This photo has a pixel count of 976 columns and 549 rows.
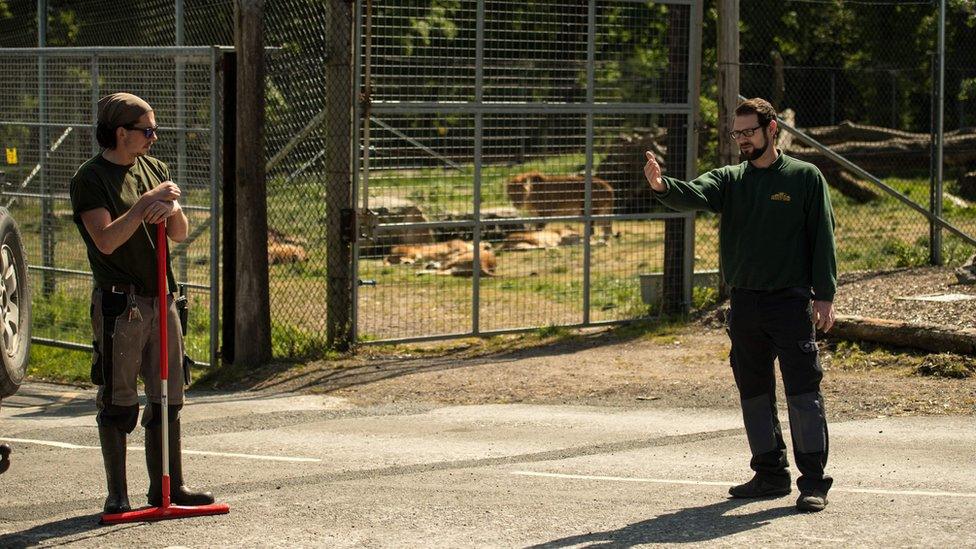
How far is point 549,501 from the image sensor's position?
6.62m

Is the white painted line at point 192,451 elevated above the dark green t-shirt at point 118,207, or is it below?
below

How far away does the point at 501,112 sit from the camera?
11820 millimetres

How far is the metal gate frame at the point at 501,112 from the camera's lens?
11.0m

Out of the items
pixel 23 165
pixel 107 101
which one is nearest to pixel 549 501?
pixel 107 101

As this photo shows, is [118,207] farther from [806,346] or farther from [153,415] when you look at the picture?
[806,346]

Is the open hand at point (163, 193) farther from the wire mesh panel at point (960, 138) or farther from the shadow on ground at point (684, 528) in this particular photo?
the wire mesh panel at point (960, 138)

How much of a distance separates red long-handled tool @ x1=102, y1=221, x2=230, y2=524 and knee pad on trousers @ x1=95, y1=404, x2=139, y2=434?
0.14m

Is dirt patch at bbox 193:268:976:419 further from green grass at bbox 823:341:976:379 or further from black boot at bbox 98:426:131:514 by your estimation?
black boot at bbox 98:426:131:514

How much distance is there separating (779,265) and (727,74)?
6.67 meters

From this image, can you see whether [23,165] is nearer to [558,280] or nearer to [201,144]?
[201,144]

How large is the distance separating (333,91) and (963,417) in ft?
17.7

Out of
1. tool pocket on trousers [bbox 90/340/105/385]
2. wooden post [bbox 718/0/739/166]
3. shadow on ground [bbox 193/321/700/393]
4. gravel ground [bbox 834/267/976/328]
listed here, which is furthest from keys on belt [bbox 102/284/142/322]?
wooden post [bbox 718/0/739/166]

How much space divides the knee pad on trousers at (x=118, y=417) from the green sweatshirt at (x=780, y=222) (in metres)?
2.67

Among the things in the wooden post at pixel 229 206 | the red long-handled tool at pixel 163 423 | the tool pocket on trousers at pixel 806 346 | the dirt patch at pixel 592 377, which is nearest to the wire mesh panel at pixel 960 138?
the dirt patch at pixel 592 377
